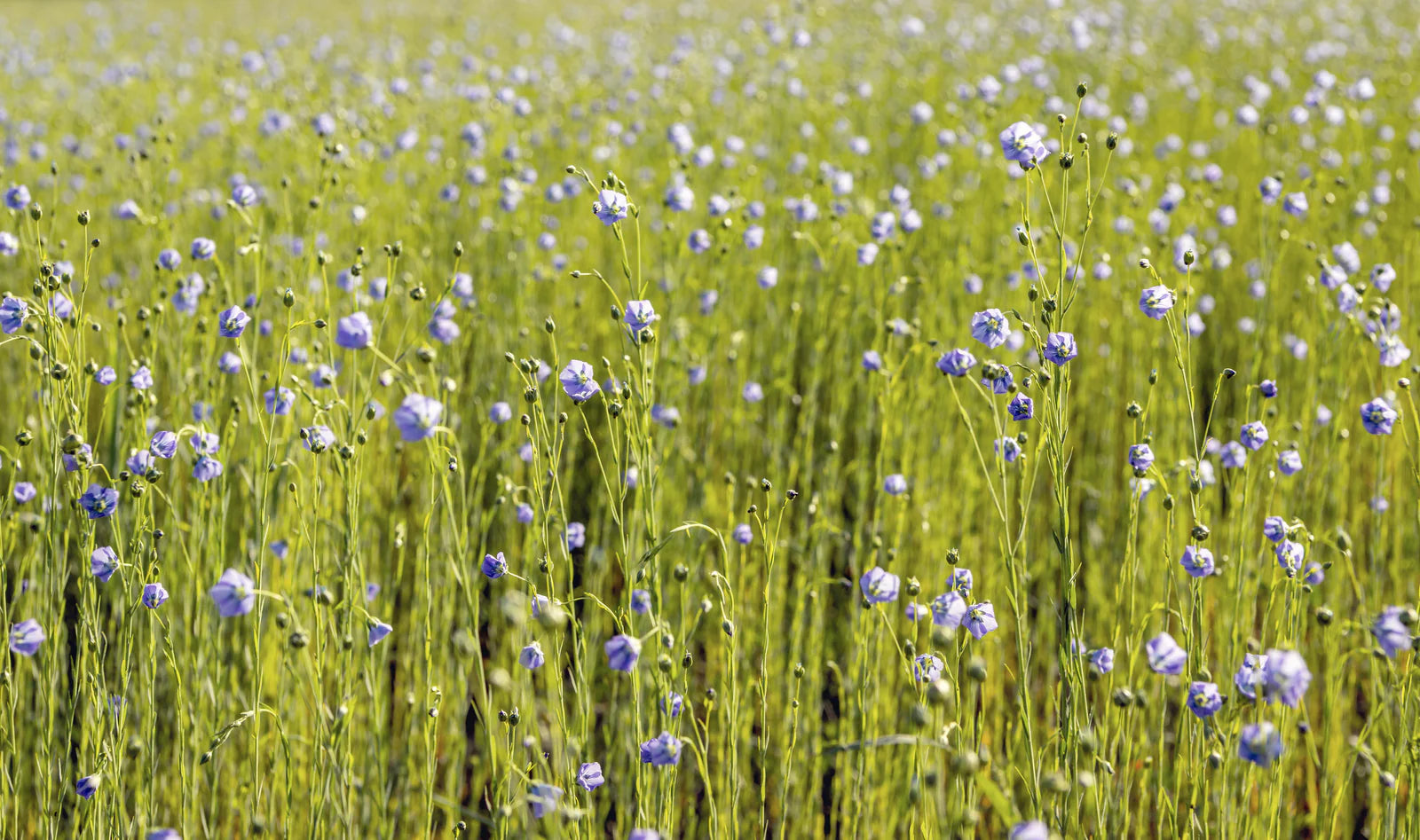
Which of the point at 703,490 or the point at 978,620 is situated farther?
the point at 703,490

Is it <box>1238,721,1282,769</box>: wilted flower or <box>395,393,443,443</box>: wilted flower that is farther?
<box>395,393,443,443</box>: wilted flower

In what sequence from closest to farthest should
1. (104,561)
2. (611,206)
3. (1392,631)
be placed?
(1392,631)
(104,561)
(611,206)

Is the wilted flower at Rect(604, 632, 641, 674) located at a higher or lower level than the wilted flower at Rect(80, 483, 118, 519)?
lower

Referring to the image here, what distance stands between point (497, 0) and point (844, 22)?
29.8 ft

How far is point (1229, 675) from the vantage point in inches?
78.1

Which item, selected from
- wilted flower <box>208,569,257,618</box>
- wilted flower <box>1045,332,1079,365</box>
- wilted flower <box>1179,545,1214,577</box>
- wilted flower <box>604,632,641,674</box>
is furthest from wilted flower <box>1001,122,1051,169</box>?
wilted flower <box>208,569,257,618</box>

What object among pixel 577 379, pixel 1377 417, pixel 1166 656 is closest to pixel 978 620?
pixel 1166 656

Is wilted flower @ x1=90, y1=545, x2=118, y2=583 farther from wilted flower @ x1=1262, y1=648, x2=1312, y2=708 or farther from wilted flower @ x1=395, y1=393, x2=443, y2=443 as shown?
wilted flower @ x1=1262, y1=648, x2=1312, y2=708

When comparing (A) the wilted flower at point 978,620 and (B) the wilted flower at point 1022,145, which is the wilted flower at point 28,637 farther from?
(B) the wilted flower at point 1022,145

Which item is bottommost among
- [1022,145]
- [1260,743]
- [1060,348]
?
[1260,743]

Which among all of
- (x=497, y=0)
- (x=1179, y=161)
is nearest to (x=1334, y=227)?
(x=1179, y=161)

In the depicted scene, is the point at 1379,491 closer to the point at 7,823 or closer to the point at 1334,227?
the point at 1334,227

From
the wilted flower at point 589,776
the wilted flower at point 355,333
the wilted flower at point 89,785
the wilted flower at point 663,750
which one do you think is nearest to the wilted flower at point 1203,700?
the wilted flower at point 663,750

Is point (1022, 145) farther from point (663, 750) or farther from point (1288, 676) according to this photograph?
point (663, 750)
